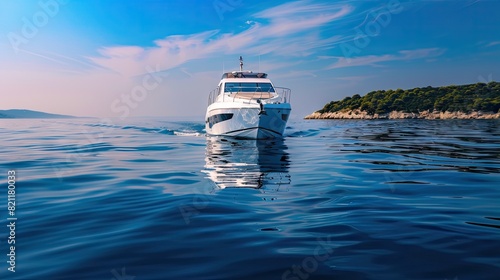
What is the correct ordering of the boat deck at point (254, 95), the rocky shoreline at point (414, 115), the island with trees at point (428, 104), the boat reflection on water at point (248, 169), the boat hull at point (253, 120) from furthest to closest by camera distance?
the island with trees at point (428, 104)
the rocky shoreline at point (414, 115)
the boat deck at point (254, 95)
the boat hull at point (253, 120)
the boat reflection on water at point (248, 169)

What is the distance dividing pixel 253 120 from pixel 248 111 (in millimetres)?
587

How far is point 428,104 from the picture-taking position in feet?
247

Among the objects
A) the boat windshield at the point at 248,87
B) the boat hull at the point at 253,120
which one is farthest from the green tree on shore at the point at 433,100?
the boat hull at the point at 253,120

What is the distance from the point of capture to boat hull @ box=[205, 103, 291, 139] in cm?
1941

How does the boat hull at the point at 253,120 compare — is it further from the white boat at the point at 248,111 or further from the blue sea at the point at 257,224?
the blue sea at the point at 257,224

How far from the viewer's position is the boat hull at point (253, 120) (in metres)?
19.4

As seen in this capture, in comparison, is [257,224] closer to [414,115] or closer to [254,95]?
[254,95]

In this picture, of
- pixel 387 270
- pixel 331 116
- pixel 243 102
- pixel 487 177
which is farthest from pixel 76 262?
pixel 331 116

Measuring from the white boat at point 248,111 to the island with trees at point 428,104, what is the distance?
57.8 m

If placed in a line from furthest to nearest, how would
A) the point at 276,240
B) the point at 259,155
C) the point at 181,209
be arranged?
1. the point at 259,155
2. the point at 181,209
3. the point at 276,240

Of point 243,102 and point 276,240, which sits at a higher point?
point 243,102

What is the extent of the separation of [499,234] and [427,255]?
1331mm

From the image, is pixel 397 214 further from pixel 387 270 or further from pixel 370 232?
pixel 387 270

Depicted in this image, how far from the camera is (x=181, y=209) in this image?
18.8ft
